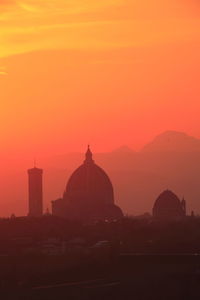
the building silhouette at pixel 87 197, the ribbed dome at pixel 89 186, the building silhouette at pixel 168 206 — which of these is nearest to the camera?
the building silhouette at pixel 87 197

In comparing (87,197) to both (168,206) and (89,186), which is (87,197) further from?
(168,206)

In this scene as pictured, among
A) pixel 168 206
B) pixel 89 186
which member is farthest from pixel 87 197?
pixel 168 206

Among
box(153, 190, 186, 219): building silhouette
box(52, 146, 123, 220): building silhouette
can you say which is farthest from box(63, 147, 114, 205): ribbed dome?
box(153, 190, 186, 219): building silhouette

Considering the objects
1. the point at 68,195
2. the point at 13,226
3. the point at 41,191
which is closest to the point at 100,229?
the point at 13,226

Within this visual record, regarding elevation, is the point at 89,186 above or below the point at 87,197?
above

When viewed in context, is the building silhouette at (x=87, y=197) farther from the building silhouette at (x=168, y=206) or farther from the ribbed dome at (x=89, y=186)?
the building silhouette at (x=168, y=206)

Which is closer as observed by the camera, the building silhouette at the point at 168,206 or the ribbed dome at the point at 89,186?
the ribbed dome at the point at 89,186

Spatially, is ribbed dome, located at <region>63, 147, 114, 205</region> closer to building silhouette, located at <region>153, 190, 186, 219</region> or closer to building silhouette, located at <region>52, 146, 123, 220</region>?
building silhouette, located at <region>52, 146, 123, 220</region>

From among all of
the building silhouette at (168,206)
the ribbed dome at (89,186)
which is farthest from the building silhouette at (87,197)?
the building silhouette at (168,206)

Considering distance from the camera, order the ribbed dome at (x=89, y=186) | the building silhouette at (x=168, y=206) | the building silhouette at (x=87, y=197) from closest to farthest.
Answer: the building silhouette at (x=87, y=197), the ribbed dome at (x=89, y=186), the building silhouette at (x=168, y=206)
